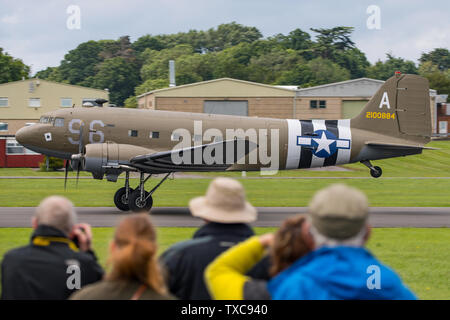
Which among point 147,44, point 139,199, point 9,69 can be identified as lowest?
point 139,199

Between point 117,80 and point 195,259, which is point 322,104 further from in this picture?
point 117,80

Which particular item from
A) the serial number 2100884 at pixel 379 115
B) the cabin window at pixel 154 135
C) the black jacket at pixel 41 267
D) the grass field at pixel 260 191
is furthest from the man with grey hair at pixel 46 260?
the serial number 2100884 at pixel 379 115

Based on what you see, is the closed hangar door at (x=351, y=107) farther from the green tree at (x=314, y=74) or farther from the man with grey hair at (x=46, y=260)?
the man with grey hair at (x=46, y=260)

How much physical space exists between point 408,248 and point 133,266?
38.9ft

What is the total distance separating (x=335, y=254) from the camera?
404 centimetres

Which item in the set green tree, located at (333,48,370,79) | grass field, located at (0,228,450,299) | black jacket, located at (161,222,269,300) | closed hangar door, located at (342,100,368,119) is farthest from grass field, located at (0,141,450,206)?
green tree, located at (333,48,370,79)

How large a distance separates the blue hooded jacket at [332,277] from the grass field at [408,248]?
Result: 6761mm

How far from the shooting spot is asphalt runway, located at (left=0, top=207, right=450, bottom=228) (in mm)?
18703

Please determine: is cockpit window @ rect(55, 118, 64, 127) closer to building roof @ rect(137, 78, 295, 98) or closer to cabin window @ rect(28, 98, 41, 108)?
building roof @ rect(137, 78, 295, 98)

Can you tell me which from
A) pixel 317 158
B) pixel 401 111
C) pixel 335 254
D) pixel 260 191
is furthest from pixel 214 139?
pixel 335 254

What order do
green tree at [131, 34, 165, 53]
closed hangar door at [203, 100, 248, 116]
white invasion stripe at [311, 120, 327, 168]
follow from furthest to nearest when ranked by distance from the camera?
1. green tree at [131, 34, 165, 53]
2. closed hangar door at [203, 100, 248, 116]
3. white invasion stripe at [311, 120, 327, 168]

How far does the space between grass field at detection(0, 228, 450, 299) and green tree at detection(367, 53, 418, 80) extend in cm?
13478

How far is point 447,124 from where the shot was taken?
8250 cm

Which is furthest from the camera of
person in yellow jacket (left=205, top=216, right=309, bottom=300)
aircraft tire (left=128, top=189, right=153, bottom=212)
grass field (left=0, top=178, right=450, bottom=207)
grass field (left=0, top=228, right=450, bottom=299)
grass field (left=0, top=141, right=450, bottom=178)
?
grass field (left=0, top=141, right=450, bottom=178)
